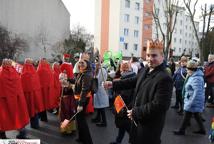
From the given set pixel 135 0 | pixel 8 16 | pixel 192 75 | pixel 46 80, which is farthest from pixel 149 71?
pixel 135 0

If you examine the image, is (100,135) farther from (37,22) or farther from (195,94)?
(37,22)

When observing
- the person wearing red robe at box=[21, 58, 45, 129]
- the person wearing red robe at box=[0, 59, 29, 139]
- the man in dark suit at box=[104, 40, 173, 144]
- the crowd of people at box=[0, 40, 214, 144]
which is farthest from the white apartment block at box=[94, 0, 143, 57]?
the man in dark suit at box=[104, 40, 173, 144]

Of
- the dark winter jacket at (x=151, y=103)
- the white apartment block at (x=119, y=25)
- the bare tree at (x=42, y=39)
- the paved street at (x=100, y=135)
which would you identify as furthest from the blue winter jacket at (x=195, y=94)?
the white apartment block at (x=119, y=25)

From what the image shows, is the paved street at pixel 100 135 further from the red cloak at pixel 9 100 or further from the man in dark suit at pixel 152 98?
the man in dark suit at pixel 152 98

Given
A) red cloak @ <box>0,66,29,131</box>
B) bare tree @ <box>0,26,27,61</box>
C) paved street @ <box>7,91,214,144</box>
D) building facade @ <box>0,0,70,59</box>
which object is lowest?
paved street @ <box>7,91,214,144</box>

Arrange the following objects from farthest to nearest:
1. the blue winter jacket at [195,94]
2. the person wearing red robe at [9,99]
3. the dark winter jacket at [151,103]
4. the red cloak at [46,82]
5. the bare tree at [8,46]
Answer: the bare tree at [8,46] < the red cloak at [46,82] < the blue winter jacket at [195,94] < the person wearing red robe at [9,99] < the dark winter jacket at [151,103]

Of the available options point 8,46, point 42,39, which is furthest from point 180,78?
point 42,39

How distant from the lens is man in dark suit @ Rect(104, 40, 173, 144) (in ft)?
10.9

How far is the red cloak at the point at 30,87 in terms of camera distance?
7406 millimetres

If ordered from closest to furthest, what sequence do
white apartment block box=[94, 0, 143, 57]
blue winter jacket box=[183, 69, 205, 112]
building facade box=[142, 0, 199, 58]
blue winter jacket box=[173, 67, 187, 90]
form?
1. blue winter jacket box=[183, 69, 205, 112]
2. blue winter jacket box=[173, 67, 187, 90]
3. white apartment block box=[94, 0, 143, 57]
4. building facade box=[142, 0, 199, 58]

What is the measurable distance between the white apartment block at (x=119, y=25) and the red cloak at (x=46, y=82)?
144ft

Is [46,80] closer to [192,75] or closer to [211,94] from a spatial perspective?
[192,75]

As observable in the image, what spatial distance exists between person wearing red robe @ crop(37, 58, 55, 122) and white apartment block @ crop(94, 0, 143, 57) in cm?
4387

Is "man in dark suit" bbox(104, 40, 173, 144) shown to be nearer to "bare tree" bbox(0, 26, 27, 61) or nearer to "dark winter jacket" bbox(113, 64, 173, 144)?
"dark winter jacket" bbox(113, 64, 173, 144)
